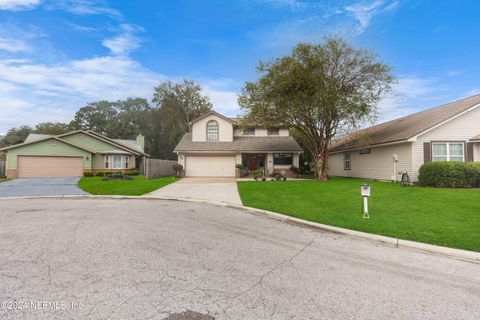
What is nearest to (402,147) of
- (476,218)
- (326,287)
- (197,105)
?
(476,218)

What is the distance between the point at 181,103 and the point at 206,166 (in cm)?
2070

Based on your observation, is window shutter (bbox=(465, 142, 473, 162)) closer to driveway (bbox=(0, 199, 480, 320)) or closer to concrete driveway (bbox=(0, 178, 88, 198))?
driveway (bbox=(0, 199, 480, 320))

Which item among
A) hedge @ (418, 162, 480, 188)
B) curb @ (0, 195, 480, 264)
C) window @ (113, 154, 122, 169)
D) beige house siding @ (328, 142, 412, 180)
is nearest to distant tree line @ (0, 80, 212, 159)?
window @ (113, 154, 122, 169)

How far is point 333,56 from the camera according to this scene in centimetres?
1706

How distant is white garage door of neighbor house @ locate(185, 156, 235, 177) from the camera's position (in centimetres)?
2359

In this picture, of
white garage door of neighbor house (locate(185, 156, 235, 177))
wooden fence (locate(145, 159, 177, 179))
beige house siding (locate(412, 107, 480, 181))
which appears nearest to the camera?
beige house siding (locate(412, 107, 480, 181))

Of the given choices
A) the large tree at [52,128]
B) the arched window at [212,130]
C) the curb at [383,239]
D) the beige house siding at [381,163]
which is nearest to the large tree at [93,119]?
the large tree at [52,128]

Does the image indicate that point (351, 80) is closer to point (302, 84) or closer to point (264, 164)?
point (302, 84)

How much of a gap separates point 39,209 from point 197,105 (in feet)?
110

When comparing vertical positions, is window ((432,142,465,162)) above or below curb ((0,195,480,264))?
above

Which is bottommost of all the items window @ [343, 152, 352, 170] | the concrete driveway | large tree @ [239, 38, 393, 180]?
the concrete driveway

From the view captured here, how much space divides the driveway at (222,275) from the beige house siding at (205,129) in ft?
61.7

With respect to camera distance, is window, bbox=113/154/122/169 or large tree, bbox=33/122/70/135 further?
large tree, bbox=33/122/70/135

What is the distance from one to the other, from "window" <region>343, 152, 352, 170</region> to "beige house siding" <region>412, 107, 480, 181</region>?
7349mm
